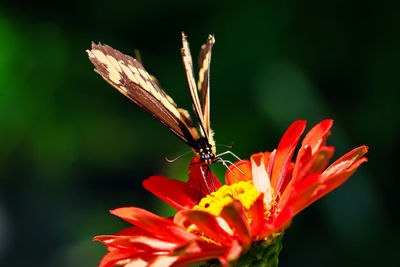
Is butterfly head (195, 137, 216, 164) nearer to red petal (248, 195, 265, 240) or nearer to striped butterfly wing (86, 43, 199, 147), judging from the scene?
striped butterfly wing (86, 43, 199, 147)

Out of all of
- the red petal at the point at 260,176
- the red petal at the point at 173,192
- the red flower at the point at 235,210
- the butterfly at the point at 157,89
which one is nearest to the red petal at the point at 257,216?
the red flower at the point at 235,210

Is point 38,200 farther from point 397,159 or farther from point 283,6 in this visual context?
point 397,159

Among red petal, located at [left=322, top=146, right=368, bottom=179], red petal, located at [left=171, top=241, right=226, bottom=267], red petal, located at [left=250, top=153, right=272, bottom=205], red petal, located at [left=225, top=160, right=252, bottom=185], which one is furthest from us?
red petal, located at [left=225, top=160, right=252, bottom=185]

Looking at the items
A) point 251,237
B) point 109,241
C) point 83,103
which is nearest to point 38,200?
point 83,103

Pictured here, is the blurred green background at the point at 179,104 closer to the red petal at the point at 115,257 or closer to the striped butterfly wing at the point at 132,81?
the striped butterfly wing at the point at 132,81

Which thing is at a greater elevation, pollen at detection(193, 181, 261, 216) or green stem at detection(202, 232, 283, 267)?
pollen at detection(193, 181, 261, 216)

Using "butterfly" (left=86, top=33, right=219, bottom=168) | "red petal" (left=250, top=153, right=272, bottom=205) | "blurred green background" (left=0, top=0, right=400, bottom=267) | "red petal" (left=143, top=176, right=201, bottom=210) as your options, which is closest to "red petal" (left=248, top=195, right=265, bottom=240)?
"red petal" (left=250, top=153, right=272, bottom=205)

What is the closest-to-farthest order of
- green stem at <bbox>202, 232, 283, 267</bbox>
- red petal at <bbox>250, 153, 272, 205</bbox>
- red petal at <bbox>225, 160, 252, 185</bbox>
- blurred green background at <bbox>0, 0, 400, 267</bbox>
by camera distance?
1. green stem at <bbox>202, 232, 283, 267</bbox>
2. red petal at <bbox>250, 153, 272, 205</bbox>
3. red petal at <bbox>225, 160, 252, 185</bbox>
4. blurred green background at <bbox>0, 0, 400, 267</bbox>
